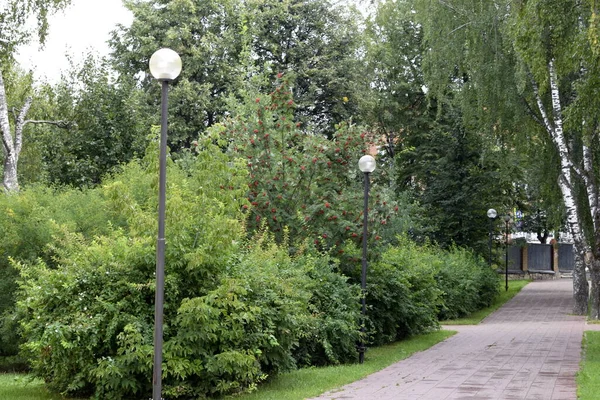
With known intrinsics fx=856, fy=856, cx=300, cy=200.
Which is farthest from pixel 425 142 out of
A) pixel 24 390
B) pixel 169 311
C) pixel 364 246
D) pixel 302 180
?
pixel 24 390

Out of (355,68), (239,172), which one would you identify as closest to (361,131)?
(239,172)

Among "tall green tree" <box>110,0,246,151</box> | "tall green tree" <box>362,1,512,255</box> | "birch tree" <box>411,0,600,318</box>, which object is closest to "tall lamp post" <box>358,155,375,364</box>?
"birch tree" <box>411,0,600,318</box>

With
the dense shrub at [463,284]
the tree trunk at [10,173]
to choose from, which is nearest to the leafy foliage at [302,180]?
the dense shrub at [463,284]

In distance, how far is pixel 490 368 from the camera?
582 inches

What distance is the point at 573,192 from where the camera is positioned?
86.5 ft

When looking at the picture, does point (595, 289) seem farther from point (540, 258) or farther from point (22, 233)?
point (540, 258)

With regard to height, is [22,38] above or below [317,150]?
above

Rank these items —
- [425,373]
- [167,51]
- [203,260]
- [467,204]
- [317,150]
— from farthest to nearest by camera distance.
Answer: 1. [467,204]
2. [317,150]
3. [425,373]
4. [203,260]
5. [167,51]

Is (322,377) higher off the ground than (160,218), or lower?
lower

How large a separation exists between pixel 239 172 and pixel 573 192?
1482cm

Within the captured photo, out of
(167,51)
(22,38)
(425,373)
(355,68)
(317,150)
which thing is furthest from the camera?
(355,68)

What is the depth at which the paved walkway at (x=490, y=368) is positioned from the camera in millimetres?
11933

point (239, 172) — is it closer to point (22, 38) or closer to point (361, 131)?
point (361, 131)

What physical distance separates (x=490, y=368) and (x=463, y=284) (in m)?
12.5
